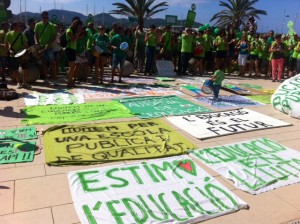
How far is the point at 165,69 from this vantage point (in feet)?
44.4

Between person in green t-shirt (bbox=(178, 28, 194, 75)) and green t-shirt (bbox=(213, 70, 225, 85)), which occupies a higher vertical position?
person in green t-shirt (bbox=(178, 28, 194, 75))

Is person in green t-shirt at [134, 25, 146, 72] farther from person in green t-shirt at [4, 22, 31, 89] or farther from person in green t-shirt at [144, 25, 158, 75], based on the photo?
person in green t-shirt at [4, 22, 31, 89]

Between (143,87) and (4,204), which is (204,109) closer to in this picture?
(143,87)

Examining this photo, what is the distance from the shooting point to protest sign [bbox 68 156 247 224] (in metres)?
3.65

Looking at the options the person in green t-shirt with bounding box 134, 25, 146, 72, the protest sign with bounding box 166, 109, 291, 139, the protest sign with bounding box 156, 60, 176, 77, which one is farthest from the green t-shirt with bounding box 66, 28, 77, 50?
the protest sign with bounding box 156, 60, 176, 77

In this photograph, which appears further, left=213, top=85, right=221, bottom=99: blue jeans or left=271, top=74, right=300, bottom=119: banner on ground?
left=213, top=85, right=221, bottom=99: blue jeans

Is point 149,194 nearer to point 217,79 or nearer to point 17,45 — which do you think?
point 217,79

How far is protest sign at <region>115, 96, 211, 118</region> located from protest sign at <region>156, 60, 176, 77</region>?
4.15 meters

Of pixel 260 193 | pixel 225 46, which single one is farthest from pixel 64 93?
pixel 225 46

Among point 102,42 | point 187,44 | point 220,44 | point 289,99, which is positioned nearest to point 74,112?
point 102,42

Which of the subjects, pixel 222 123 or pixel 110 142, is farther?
pixel 222 123

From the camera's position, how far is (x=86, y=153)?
5.19 m

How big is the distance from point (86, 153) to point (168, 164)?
4.33 feet

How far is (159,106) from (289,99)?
10.6 ft
